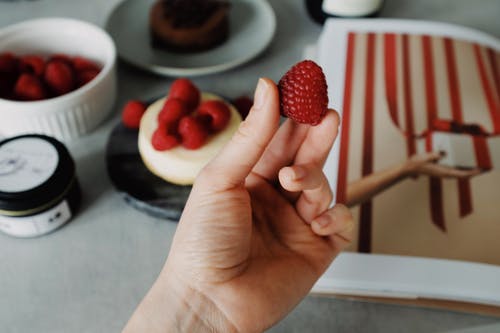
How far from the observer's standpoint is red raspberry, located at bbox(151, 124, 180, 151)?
2.14 feet

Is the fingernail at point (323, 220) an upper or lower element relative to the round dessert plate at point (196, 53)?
upper

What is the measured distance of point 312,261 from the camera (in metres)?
0.53

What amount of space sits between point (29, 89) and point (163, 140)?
21cm

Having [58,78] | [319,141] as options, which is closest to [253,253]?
[319,141]

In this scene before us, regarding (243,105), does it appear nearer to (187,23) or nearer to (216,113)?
(216,113)

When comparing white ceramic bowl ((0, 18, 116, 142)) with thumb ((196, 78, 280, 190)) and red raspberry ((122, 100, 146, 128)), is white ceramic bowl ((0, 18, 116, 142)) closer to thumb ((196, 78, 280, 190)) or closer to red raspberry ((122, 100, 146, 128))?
red raspberry ((122, 100, 146, 128))

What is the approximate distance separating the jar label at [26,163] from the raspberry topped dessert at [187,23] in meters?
0.32

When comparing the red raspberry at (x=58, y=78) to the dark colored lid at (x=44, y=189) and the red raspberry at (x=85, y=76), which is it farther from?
the dark colored lid at (x=44, y=189)

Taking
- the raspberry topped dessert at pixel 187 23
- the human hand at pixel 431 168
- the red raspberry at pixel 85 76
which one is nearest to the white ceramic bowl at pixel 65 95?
the red raspberry at pixel 85 76

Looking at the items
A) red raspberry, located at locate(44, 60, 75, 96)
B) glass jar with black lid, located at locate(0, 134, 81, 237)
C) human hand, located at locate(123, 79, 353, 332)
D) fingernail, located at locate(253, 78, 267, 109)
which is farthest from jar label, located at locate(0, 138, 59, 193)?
fingernail, located at locate(253, 78, 267, 109)

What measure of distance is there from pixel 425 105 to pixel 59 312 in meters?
0.55

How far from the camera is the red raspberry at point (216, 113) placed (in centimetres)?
68

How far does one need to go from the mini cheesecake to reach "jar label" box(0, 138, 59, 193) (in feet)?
0.37

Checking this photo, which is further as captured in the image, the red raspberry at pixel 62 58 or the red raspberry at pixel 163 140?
the red raspberry at pixel 62 58
